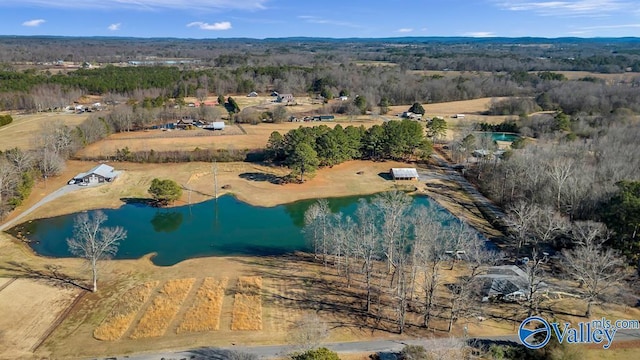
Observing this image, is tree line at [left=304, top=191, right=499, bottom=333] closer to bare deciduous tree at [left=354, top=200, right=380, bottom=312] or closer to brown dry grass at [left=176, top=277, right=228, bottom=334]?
bare deciduous tree at [left=354, top=200, right=380, bottom=312]

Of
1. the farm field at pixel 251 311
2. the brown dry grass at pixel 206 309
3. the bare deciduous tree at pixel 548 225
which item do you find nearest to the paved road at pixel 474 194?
A: the bare deciduous tree at pixel 548 225

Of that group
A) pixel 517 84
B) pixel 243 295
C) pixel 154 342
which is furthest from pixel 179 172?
pixel 517 84

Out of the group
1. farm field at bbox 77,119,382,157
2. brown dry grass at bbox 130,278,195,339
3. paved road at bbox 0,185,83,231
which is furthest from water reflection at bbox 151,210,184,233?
farm field at bbox 77,119,382,157

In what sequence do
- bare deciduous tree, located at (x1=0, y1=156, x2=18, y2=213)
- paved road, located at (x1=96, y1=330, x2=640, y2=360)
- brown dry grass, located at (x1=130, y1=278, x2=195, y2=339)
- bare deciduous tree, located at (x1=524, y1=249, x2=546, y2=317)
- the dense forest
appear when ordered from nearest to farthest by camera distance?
paved road, located at (x1=96, y1=330, x2=640, y2=360) → brown dry grass, located at (x1=130, y1=278, x2=195, y2=339) → bare deciduous tree, located at (x1=524, y1=249, x2=546, y2=317) → the dense forest → bare deciduous tree, located at (x1=0, y1=156, x2=18, y2=213)

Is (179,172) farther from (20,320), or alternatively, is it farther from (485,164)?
(485,164)

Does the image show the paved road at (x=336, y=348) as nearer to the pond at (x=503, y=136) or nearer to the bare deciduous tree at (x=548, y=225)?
the bare deciduous tree at (x=548, y=225)
